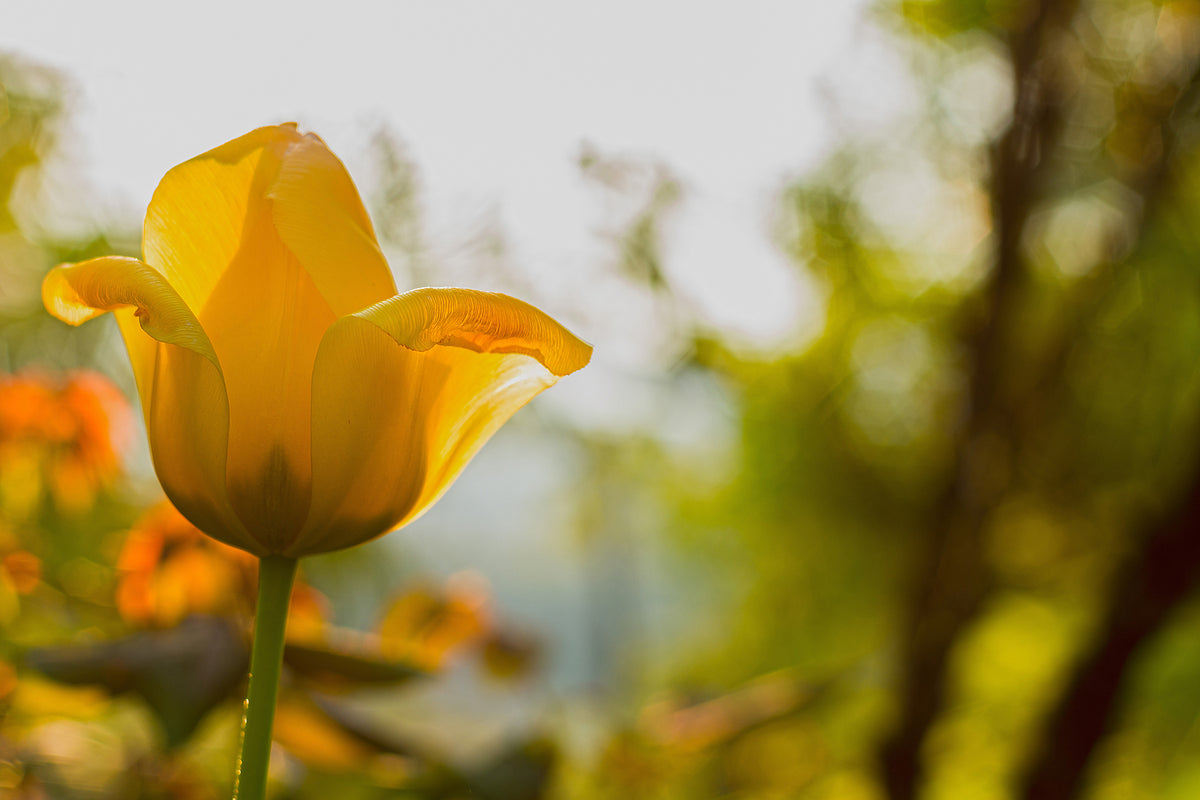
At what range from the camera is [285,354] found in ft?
0.40

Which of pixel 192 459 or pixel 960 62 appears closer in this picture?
pixel 192 459

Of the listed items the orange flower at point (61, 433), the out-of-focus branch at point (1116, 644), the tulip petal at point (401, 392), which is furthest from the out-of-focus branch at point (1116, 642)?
the orange flower at point (61, 433)

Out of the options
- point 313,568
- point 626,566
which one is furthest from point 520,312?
point 626,566

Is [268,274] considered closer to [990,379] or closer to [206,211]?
[206,211]

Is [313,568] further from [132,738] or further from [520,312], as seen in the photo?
[520,312]

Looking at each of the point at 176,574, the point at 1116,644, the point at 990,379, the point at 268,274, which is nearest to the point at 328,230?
the point at 268,274

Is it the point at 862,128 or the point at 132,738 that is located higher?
the point at 862,128

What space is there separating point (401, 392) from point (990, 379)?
1.47 feet

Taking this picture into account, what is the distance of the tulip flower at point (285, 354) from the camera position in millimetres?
112

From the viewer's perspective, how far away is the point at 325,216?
0.40ft

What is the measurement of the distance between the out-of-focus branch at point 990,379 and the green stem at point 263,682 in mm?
369

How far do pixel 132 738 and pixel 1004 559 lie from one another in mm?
993

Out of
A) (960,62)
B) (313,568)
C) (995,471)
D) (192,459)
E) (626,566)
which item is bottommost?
(192,459)

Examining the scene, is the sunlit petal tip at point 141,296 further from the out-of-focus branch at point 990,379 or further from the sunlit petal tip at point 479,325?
the out-of-focus branch at point 990,379
